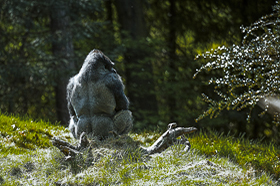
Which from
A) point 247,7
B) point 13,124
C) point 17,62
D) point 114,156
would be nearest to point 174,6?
point 247,7

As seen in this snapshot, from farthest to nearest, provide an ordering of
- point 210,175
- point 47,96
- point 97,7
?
1. point 47,96
2. point 97,7
3. point 210,175

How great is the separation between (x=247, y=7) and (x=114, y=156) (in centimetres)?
772

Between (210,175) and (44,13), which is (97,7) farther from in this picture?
(210,175)

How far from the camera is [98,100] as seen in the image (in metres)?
4.47

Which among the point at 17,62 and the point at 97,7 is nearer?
the point at 17,62

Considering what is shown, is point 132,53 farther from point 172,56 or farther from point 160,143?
point 160,143

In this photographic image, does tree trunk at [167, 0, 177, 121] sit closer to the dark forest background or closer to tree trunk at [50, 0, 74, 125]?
the dark forest background

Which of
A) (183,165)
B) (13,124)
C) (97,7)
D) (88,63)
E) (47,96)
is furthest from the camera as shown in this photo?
(47,96)

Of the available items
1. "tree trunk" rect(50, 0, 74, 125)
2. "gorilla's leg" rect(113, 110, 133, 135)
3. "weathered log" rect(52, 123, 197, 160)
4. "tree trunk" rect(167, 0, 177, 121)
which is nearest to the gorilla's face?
"gorilla's leg" rect(113, 110, 133, 135)

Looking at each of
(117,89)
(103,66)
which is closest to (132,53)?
(103,66)

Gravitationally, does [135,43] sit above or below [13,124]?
above

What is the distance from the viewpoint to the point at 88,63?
178 inches

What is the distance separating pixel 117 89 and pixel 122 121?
462mm

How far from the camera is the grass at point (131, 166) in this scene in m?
3.56
